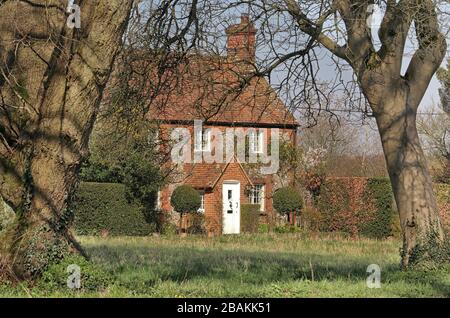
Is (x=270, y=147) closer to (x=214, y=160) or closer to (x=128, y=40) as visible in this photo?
(x=214, y=160)

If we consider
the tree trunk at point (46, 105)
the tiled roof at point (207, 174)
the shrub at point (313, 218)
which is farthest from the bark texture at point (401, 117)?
the tiled roof at point (207, 174)

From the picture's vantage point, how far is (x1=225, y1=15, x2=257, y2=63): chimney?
1443cm

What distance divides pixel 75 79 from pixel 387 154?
269 inches

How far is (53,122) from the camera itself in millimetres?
10062

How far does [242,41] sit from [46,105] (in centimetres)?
586

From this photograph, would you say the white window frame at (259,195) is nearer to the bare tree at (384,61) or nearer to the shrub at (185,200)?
the shrub at (185,200)

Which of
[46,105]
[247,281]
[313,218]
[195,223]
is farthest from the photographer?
[195,223]

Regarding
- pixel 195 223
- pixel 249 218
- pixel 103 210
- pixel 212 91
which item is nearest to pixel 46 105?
pixel 212 91

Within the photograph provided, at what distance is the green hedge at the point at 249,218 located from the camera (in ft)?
136

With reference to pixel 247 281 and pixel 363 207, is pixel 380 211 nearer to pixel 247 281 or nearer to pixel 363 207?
pixel 363 207

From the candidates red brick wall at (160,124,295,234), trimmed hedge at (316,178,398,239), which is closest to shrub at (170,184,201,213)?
red brick wall at (160,124,295,234)

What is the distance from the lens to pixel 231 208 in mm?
43188

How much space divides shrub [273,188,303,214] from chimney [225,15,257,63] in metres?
26.2

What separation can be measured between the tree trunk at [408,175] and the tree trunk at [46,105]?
622cm
